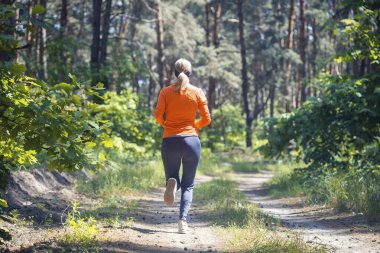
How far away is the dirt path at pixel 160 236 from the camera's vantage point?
6031 mm

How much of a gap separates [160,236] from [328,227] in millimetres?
2463

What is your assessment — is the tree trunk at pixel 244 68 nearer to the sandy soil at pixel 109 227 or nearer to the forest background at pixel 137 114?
the forest background at pixel 137 114

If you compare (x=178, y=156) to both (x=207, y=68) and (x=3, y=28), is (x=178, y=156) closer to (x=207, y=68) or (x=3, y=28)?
(x=3, y=28)

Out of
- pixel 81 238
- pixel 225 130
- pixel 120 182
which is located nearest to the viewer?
pixel 81 238

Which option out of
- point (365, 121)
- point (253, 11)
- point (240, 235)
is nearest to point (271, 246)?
point (240, 235)

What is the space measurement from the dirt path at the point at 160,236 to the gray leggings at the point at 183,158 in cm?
39

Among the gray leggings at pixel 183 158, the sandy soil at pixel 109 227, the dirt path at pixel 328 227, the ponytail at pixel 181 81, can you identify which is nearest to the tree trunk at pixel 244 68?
the dirt path at pixel 328 227

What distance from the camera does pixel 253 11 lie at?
44719 millimetres

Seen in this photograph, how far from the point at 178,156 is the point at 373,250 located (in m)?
2.59

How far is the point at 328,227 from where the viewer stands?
25.5ft

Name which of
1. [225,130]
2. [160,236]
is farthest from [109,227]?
[225,130]

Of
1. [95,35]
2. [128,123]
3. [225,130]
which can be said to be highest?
[95,35]

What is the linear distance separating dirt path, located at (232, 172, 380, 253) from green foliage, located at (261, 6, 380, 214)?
457mm

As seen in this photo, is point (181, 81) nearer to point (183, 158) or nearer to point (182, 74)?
point (182, 74)
